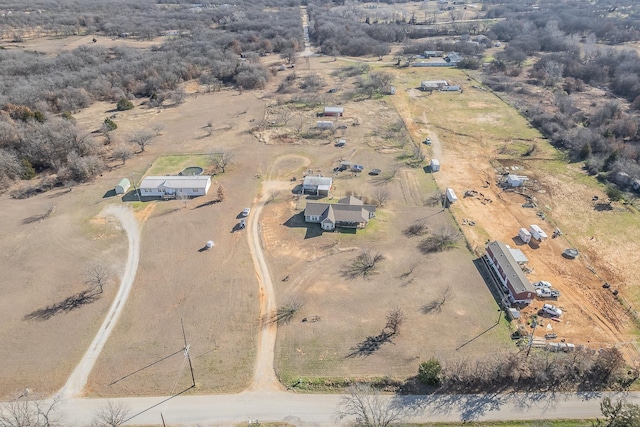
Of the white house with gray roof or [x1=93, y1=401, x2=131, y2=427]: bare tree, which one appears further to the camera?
the white house with gray roof

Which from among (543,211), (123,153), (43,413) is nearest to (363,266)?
(543,211)

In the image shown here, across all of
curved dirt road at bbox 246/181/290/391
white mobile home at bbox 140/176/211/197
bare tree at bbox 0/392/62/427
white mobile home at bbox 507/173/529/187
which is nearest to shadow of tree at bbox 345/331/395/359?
curved dirt road at bbox 246/181/290/391

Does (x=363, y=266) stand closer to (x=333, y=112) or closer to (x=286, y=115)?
(x=333, y=112)

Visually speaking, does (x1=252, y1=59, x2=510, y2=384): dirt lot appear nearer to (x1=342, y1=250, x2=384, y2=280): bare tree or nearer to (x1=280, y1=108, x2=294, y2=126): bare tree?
(x1=342, y1=250, x2=384, y2=280): bare tree

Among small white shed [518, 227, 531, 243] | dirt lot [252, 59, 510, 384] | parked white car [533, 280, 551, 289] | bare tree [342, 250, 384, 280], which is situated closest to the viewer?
dirt lot [252, 59, 510, 384]

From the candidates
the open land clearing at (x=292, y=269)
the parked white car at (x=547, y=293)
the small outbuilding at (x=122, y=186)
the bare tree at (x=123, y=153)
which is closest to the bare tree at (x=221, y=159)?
the open land clearing at (x=292, y=269)

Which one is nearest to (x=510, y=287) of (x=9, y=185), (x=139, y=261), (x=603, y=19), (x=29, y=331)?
(x=139, y=261)
